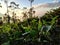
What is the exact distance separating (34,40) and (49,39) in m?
0.35

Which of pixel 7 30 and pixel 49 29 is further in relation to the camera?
pixel 7 30

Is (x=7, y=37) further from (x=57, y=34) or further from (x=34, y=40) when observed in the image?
(x=57, y=34)

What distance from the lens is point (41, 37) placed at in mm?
4789

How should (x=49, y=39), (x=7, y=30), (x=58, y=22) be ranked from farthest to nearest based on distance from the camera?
1. (x=7, y=30)
2. (x=58, y=22)
3. (x=49, y=39)

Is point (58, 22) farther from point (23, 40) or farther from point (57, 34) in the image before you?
point (23, 40)

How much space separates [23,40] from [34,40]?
296 millimetres

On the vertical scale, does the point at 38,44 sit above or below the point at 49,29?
below

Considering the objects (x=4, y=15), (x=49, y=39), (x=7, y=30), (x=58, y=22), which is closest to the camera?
(x=49, y=39)

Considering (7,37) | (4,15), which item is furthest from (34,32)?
(4,15)

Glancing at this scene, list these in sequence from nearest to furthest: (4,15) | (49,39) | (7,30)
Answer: (49,39) → (7,30) → (4,15)

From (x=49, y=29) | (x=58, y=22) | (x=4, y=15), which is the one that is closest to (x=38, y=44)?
(x=49, y=29)

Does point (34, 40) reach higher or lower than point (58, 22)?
lower

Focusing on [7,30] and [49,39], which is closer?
[49,39]

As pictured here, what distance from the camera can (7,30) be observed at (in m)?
5.71
